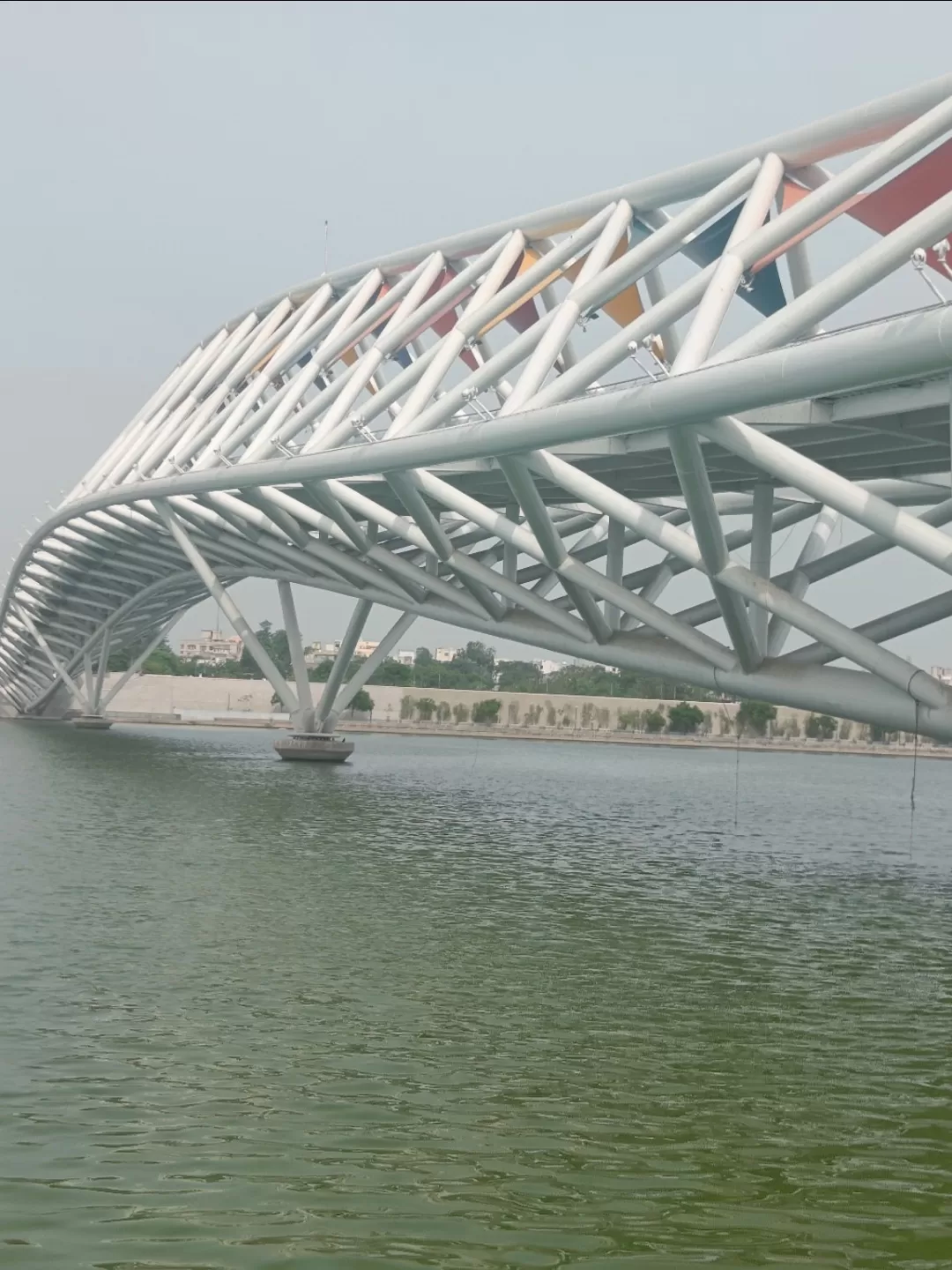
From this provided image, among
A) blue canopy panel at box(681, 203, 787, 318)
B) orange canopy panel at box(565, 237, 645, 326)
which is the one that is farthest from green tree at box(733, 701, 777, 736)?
blue canopy panel at box(681, 203, 787, 318)

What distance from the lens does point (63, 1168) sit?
7512 mm

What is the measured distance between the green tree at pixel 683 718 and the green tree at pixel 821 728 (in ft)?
39.5

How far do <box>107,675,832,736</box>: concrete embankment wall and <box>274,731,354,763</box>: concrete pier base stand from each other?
6969cm

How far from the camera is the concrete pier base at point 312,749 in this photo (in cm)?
5144

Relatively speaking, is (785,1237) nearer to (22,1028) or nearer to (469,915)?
(22,1028)

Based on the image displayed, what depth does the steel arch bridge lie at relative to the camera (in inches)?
701

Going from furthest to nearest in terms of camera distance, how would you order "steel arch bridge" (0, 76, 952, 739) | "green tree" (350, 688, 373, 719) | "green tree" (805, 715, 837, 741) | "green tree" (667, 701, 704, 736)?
"green tree" (805, 715, 837, 741)
"green tree" (667, 701, 704, 736)
"green tree" (350, 688, 373, 719)
"steel arch bridge" (0, 76, 952, 739)

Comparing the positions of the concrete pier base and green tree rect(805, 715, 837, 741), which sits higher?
green tree rect(805, 715, 837, 741)

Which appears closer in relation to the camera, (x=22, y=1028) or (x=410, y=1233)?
(x=410, y=1233)

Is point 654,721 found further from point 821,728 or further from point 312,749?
point 312,749

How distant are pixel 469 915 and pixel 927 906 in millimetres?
7435

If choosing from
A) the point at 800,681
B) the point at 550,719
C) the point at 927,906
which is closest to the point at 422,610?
the point at 800,681

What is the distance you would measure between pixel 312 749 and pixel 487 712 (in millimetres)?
73343

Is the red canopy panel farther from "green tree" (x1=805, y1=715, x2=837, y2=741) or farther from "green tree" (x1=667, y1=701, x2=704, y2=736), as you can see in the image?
"green tree" (x1=805, y1=715, x2=837, y2=741)
